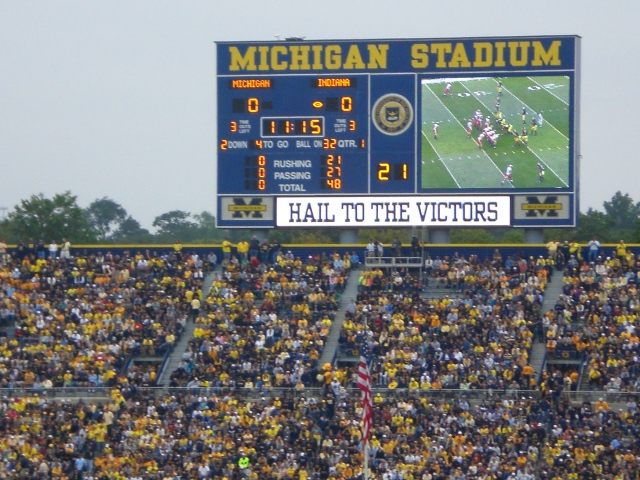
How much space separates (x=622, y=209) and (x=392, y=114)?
74.5m

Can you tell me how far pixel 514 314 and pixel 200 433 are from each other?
917cm

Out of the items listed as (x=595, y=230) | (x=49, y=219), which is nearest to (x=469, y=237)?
(x=595, y=230)

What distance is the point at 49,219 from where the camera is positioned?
8031 centimetres

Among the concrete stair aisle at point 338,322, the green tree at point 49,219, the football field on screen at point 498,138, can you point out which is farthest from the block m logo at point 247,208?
the green tree at point 49,219

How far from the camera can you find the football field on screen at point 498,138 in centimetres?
4491

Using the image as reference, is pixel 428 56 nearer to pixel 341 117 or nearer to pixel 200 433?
pixel 341 117

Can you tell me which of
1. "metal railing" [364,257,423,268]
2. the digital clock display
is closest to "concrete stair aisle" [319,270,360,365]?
"metal railing" [364,257,423,268]

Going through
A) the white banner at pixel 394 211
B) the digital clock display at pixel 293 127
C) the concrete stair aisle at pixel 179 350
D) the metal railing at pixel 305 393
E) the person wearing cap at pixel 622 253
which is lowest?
Answer: the metal railing at pixel 305 393

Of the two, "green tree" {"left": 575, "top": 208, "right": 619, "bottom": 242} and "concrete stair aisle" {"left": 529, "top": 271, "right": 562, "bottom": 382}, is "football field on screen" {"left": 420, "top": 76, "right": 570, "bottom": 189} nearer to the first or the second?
"concrete stair aisle" {"left": 529, "top": 271, "right": 562, "bottom": 382}

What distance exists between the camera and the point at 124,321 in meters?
45.6

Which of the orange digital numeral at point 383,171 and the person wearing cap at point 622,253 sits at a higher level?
the orange digital numeral at point 383,171

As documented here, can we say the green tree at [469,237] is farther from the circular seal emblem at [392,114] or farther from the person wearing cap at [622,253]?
the person wearing cap at [622,253]

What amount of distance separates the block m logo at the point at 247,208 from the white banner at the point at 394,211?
1.71ft

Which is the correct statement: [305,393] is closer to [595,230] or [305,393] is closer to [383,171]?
[383,171]
